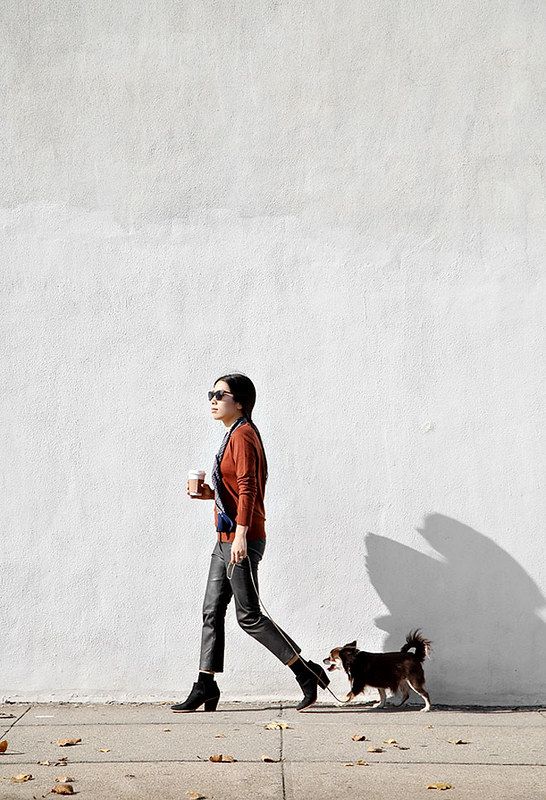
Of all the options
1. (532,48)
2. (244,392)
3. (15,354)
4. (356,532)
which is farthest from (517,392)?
(15,354)

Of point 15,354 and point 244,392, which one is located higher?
point 15,354

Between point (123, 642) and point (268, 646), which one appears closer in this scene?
point (268, 646)

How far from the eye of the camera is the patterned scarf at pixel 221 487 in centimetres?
616

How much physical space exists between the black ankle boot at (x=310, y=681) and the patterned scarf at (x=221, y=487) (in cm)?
98

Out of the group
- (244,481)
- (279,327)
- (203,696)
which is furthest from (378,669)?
(279,327)

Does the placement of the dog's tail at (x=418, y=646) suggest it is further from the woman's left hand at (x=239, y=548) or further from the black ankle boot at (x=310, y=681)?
the woman's left hand at (x=239, y=548)

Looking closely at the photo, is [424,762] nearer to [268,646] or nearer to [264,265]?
[268,646]

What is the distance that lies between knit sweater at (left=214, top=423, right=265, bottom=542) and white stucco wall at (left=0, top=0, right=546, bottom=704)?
0.50m

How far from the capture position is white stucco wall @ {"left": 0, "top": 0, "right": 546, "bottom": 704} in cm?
666

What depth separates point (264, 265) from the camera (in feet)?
22.3

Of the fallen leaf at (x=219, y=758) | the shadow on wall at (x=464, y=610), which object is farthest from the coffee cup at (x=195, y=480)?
the fallen leaf at (x=219, y=758)

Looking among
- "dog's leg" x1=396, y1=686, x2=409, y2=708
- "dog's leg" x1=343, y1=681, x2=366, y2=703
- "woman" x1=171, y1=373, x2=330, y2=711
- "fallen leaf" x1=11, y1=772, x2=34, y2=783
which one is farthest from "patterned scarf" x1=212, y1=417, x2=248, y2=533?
"fallen leaf" x1=11, y1=772, x2=34, y2=783

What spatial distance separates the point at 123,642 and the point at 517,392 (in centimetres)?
313

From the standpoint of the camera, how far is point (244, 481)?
19.7 ft
